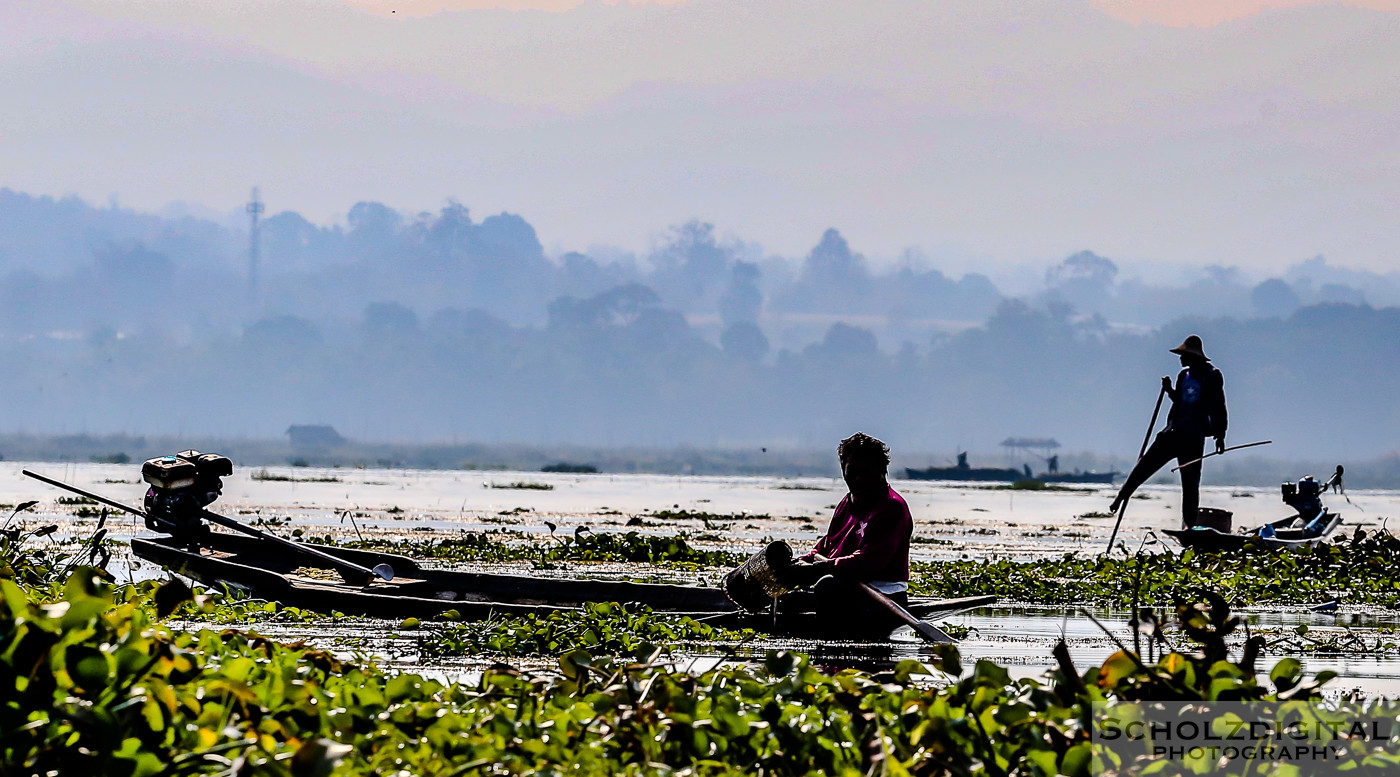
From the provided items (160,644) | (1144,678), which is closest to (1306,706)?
(1144,678)

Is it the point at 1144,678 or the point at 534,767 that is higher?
the point at 1144,678

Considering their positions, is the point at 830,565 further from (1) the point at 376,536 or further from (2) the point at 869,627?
(1) the point at 376,536

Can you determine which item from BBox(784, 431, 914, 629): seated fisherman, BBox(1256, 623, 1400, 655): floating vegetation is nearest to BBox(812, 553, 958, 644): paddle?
BBox(784, 431, 914, 629): seated fisherman

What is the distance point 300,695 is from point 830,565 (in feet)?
17.5

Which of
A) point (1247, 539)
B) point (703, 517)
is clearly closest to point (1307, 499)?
point (1247, 539)

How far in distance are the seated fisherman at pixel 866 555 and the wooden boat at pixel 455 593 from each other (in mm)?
286

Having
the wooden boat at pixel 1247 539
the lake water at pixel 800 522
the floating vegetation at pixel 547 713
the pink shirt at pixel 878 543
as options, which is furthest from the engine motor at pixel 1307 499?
the floating vegetation at pixel 547 713

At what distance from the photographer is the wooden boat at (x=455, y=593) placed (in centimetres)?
982

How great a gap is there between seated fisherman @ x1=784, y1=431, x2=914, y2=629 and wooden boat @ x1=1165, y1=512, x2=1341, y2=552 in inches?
339

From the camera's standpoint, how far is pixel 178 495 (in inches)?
505

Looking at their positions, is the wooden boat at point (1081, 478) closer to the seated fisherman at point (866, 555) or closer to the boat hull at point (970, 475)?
the boat hull at point (970, 475)

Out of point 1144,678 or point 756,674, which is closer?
point 1144,678

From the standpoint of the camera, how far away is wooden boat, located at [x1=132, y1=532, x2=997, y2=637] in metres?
9.82

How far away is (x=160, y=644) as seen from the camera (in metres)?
4.45
